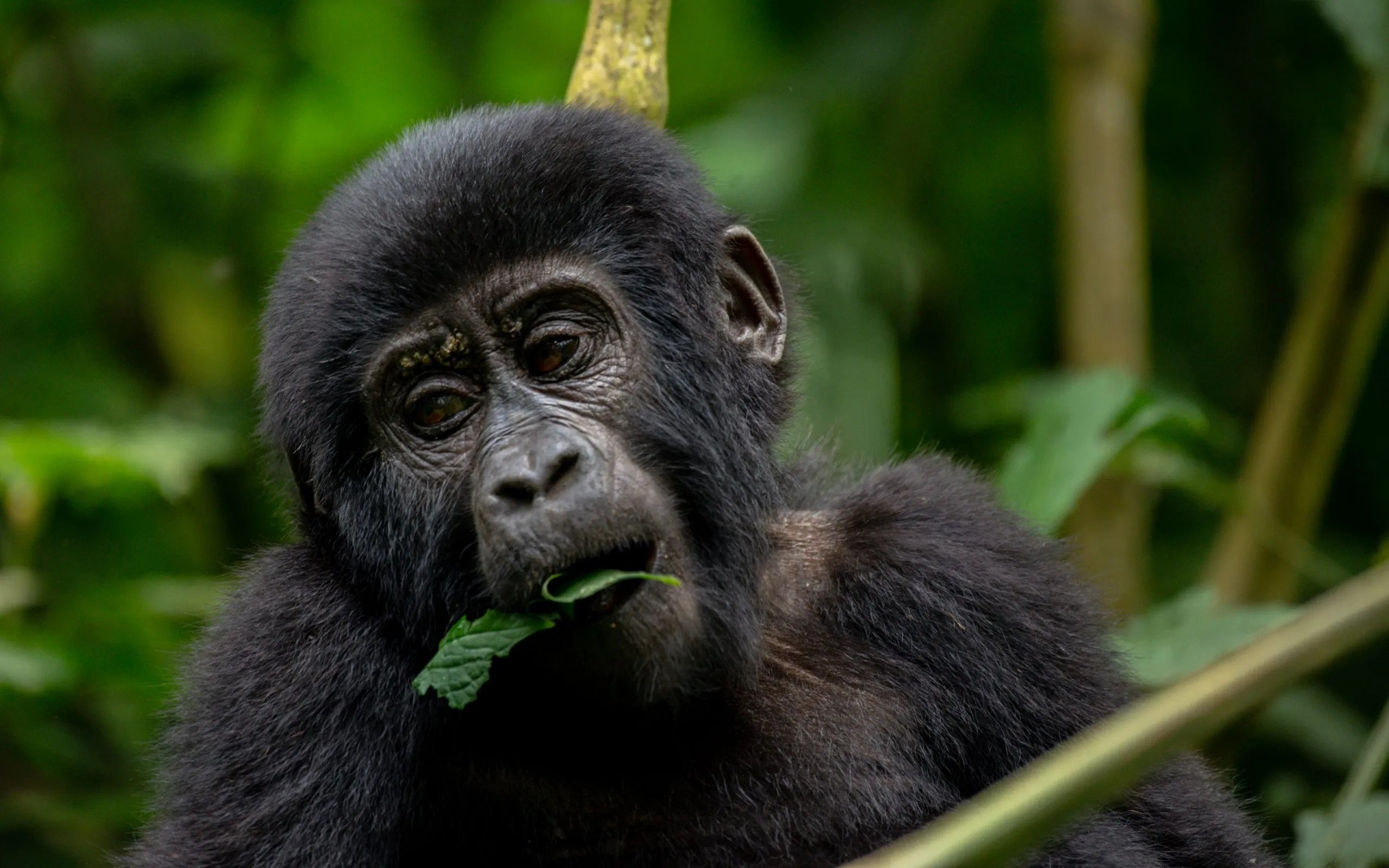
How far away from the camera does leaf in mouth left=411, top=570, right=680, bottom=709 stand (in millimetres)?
3139

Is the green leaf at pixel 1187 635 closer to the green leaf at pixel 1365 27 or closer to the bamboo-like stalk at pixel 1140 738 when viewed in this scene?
the green leaf at pixel 1365 27

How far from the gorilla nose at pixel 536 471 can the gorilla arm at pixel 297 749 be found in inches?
24.5

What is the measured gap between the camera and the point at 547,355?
3.48 m

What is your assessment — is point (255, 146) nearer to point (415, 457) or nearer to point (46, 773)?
point (46, 773)

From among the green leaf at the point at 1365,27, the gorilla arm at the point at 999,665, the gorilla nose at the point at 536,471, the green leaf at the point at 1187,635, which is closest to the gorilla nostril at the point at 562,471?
the gorilla nose at the point at 536,471

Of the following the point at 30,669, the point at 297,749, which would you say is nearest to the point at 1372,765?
the point at 297,749

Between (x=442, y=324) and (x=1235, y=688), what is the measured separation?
90.6 inches

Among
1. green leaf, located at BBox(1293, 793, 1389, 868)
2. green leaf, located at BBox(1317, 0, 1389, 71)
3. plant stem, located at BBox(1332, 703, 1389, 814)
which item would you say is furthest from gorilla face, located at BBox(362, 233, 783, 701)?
green leaf, located at BBox(1317, 0, 1389, 71)

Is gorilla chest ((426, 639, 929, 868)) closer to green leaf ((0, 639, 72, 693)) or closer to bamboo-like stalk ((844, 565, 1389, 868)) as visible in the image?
green leaf ((0, 639, 72, 693))

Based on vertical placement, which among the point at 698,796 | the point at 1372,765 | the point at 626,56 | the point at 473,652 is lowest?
the point at 1372,765

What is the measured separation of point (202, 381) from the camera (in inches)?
319

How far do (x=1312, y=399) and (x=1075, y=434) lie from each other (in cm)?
148

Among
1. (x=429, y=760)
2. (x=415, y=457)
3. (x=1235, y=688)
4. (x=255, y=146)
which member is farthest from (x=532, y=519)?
(x=255, y=146)

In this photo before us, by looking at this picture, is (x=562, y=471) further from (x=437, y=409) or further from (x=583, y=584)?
(x=437, y=409)
